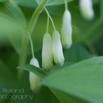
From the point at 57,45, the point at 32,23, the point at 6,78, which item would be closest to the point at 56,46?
the point at 57,45

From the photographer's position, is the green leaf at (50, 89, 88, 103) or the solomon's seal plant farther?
the green leaf at (50, 89, 88, 103)

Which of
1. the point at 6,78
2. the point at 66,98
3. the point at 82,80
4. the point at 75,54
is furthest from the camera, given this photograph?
the point at 75,54

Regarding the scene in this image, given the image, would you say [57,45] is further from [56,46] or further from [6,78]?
[6,78]

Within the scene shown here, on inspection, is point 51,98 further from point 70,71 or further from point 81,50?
point 81,50

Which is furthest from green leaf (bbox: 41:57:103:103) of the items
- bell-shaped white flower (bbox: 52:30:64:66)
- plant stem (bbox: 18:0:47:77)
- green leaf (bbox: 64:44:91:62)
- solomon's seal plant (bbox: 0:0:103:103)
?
green leaf (bbox: 64:44:91:62)

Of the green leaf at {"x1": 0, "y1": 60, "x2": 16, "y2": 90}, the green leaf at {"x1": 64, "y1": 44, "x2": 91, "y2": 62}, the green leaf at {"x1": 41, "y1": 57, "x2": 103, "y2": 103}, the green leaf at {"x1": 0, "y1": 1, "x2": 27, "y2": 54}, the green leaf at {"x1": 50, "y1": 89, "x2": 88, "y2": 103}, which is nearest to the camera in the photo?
the green leaf at {"x1": 41, "y1": 57, "x2": 103, "y2": 103}

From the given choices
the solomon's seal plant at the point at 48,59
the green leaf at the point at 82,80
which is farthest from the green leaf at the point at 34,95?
the green leaf at the point at 82,80

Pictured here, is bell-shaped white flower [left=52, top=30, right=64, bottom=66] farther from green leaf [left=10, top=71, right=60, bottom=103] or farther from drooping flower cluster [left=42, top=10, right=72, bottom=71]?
green leaf [left=10, top=71, right=60, bottom=103]

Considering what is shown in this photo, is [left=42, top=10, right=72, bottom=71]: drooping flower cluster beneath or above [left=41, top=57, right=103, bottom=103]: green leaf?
above

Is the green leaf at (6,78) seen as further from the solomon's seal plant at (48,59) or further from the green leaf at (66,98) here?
the green leaf at (66,98)
